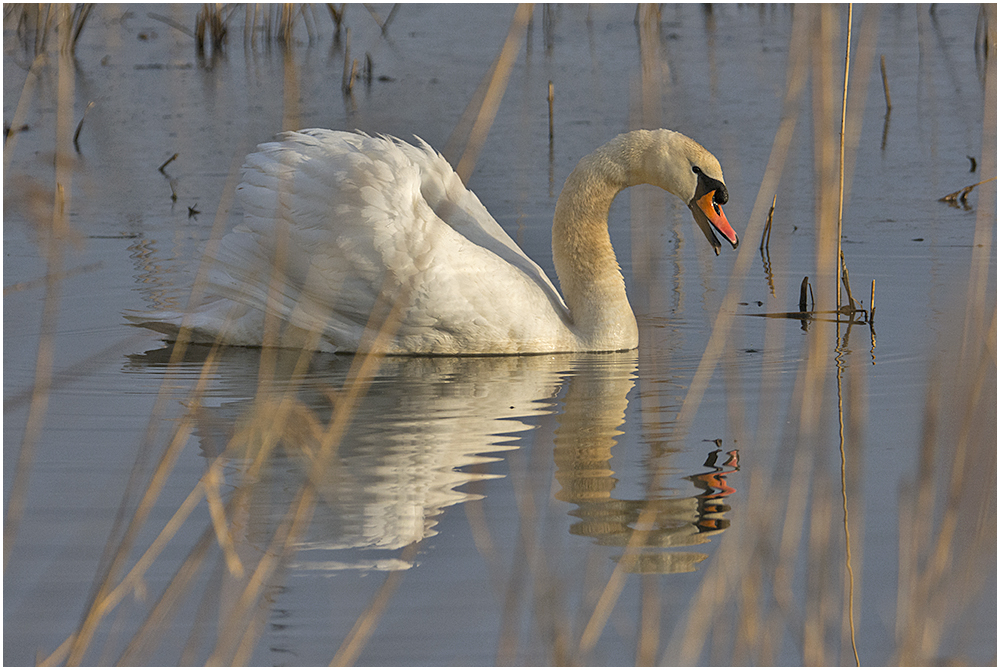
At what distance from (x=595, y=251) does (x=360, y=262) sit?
3.83ft

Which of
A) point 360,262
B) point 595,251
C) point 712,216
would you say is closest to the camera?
point 360,262

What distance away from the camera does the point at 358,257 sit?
242 inches

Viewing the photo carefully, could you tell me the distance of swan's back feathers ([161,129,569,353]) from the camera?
609 centimetres

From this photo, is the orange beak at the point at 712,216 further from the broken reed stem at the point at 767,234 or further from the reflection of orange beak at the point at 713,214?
the broken reed stem at the point at 767,234

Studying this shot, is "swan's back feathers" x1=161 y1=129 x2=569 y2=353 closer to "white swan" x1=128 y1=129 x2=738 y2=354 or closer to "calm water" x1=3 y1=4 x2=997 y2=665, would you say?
"white swan" x1=128 y1=129 x2=738 y2=354

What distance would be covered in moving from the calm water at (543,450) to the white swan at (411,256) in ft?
0.55

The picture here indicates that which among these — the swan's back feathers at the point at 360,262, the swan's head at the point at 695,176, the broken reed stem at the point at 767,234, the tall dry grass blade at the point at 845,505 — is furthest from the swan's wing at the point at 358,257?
the broken reed stem at the point at 767,234

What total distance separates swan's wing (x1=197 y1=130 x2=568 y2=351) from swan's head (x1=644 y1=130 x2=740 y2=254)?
2.58 feet

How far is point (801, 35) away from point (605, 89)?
9488mm

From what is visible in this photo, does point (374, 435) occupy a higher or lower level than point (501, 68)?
lower

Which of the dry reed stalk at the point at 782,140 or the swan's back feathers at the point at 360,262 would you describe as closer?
the dry reed stalk at the point at 782,140

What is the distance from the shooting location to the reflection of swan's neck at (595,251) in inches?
257

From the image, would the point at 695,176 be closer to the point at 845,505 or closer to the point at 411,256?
the point at 411,256

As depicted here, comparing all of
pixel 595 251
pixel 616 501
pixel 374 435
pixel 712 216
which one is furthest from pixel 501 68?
pixel 595 251
